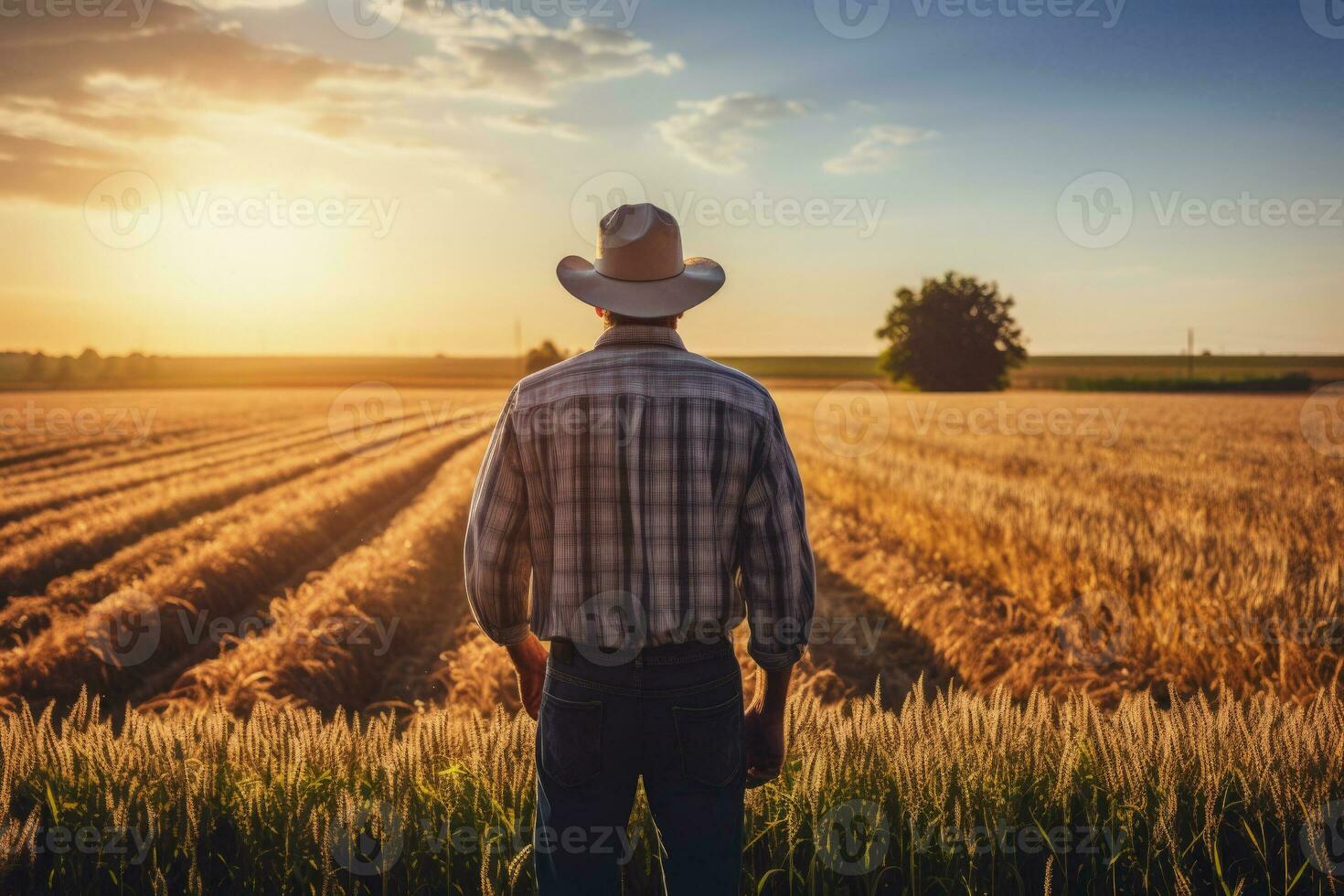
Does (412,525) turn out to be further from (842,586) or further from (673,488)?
(673,488)

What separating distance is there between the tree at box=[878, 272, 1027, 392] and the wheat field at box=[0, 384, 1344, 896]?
55132mm

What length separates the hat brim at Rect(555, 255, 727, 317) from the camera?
2.35 metres

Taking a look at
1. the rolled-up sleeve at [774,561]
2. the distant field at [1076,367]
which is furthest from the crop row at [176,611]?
the distant field at [1076,367]

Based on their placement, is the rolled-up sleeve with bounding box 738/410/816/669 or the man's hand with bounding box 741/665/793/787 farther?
the man's hand with bounding box 741/665/793/787

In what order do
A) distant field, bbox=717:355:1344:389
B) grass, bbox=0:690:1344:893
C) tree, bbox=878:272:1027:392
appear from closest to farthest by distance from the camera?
grass, bbox=0:690:1344:893 → tree, bbox=878:272:1027:392 → distant field, bbox=717:355:1344:389

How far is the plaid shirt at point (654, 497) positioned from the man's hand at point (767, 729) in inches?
3.9

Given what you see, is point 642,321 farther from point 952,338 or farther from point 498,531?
point 952,338

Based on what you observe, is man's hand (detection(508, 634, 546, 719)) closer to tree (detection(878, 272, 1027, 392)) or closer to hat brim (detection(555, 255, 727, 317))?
hat brim (detection(555, 255, 727, 317))

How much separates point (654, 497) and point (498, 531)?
0.52m

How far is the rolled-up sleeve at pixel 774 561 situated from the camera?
2.33 meters

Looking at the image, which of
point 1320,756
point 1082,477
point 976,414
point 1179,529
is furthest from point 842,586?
point 976,414

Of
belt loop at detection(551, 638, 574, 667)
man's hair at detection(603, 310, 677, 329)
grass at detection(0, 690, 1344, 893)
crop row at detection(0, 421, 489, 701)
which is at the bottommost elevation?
crop row at detection(0, 421, 489, 701)

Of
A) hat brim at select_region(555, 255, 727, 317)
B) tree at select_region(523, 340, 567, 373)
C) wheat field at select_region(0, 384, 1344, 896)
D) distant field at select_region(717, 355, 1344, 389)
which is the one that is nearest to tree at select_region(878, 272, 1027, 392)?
distant field at select_region(717, 355, 1344, 389)

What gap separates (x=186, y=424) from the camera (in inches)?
1615
